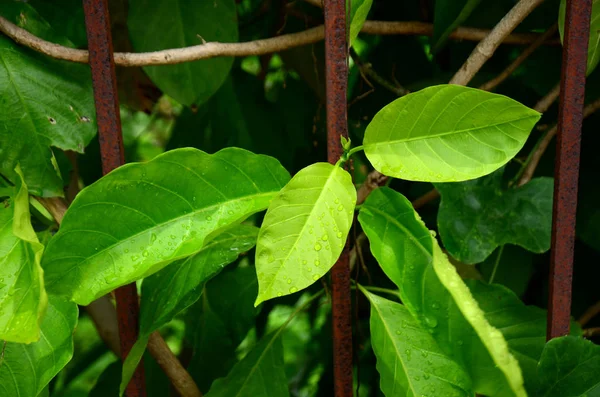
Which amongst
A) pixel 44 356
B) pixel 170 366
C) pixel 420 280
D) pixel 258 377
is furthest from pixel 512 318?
pixel 44 356

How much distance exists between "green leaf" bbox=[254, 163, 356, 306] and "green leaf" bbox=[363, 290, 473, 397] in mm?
158

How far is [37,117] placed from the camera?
27.4 inches

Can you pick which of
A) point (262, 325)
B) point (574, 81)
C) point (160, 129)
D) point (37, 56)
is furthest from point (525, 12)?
point (160, 129)

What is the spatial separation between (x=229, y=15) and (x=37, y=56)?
10.7 inches

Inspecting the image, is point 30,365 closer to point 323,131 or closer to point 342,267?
point 342,267

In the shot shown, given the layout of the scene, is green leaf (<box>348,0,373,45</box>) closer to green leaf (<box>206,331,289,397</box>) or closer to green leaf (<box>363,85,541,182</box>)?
green leaf (<box>363,85,541,182</box>)

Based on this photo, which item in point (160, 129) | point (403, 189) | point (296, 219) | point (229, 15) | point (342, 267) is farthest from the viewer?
point (160, 129)

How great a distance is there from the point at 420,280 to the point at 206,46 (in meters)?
0.38

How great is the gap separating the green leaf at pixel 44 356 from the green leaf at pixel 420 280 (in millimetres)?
316

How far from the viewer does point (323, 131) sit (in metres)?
1.17

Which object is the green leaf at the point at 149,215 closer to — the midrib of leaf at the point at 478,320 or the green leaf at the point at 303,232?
the green leaf at the point at 303,232

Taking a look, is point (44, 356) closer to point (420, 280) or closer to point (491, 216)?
point (420, 280)

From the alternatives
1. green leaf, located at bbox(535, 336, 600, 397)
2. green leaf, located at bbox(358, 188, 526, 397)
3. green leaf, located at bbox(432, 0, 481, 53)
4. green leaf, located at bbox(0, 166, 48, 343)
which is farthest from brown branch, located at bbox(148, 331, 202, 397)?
green leaf, located at bbox(432, 0, 481, 53)

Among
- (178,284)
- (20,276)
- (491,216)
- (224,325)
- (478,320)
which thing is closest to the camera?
(478,320)
